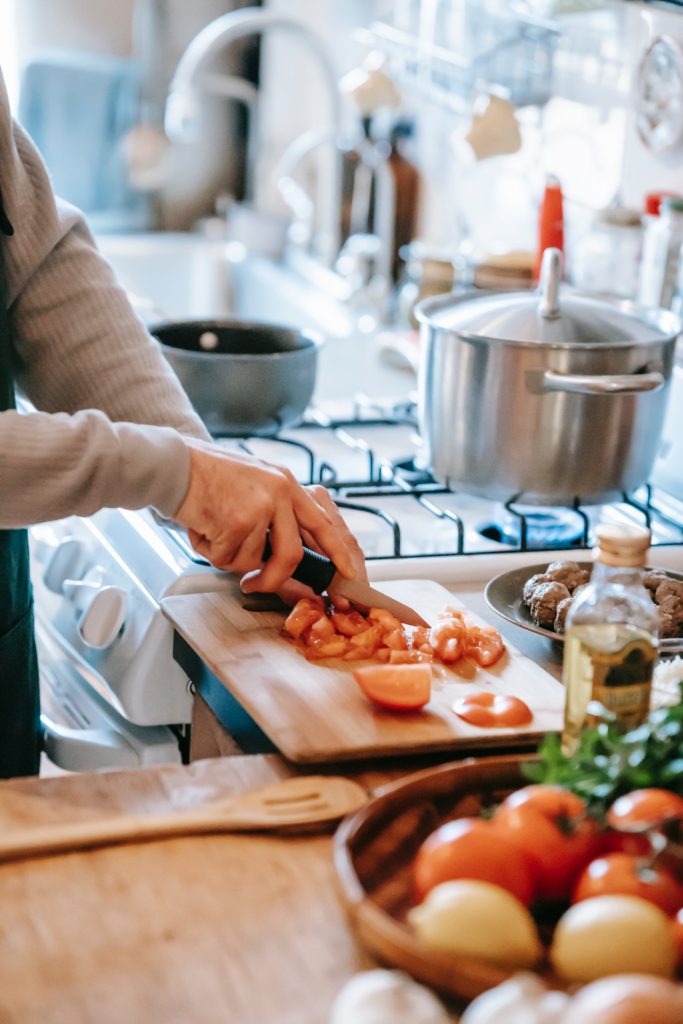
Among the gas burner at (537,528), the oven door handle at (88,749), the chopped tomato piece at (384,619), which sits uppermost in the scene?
the chopped tomato piece at (384,619)

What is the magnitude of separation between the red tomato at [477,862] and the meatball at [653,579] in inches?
19.2

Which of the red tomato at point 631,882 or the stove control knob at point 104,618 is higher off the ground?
the red tomato at point 631,882

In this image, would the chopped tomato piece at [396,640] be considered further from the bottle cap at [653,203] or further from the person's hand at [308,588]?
the bottle cap at [653,203]

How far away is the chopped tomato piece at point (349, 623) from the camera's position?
1.11 metres

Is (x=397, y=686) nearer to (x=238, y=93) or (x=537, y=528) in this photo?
(x=537, y=528)

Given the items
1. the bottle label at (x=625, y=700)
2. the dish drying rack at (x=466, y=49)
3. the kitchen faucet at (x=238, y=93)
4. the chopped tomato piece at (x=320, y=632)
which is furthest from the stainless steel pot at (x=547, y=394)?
the kitchen faucet at (x=238, y=93)

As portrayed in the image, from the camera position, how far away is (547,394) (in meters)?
1.32

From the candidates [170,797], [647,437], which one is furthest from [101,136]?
[170,797]

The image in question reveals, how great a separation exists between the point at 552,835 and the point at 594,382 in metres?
0.62

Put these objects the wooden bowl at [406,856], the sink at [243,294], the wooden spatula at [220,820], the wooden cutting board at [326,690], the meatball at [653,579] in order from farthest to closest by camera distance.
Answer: the sink at [243,294]
the meatball at [653,579]
the wooden cutting board at [326,690]
the wooden spatula at [220,820]
the wooden bowl at [406,856]

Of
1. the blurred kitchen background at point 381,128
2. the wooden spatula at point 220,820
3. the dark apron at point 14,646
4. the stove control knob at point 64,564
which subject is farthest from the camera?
the blurred kitchen background at point 381,128

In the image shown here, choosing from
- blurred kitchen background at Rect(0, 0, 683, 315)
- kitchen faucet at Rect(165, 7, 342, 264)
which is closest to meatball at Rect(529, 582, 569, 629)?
blurred kitchen background at Rect(0, 0, 683, 315)

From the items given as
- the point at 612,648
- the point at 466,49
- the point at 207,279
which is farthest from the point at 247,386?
the point at 207,279

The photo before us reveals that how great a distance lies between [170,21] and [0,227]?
8.22 feet
